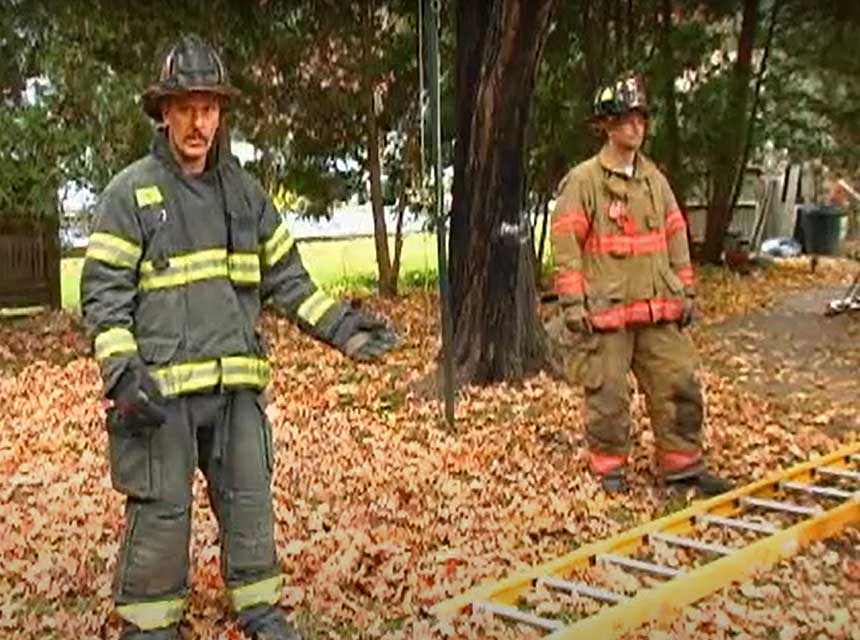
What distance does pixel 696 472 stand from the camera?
7.26 m

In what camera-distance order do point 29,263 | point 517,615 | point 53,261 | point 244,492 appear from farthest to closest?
point 53,261 → point 29,263 → point 517,615 → point 244,492

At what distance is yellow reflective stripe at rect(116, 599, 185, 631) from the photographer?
184 inches

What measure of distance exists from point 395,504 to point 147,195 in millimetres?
2706

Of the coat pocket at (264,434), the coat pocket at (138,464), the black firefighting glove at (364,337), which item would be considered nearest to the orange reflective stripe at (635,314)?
the black firefighting glove at (364,337)

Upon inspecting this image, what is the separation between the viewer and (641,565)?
5703mm

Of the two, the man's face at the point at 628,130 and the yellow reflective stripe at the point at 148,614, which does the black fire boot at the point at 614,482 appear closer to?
the man's face at the point at 628,130

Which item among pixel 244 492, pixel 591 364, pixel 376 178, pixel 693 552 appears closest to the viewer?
pixel 244 492

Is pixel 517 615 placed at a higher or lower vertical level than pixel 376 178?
lower

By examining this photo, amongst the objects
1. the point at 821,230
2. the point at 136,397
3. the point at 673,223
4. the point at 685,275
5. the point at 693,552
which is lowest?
the point at 693,552

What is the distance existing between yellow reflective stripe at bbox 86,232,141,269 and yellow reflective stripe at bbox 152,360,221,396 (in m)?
0.37

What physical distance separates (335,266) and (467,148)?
1096 centimetres

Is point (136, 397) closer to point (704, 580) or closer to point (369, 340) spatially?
point (369, 340)

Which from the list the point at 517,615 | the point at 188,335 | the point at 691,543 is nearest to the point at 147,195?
the point at 188,335

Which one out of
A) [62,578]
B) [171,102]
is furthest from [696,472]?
[171,102]
